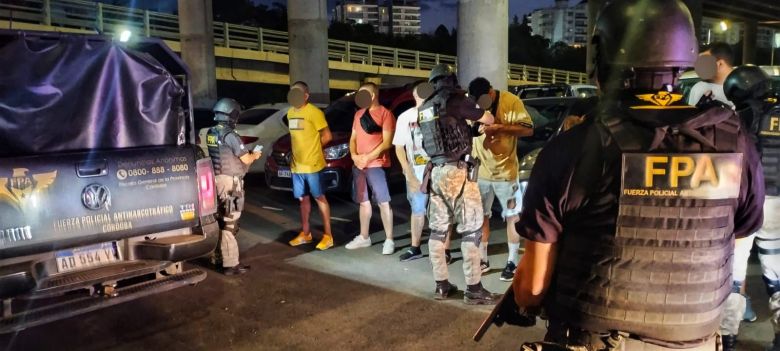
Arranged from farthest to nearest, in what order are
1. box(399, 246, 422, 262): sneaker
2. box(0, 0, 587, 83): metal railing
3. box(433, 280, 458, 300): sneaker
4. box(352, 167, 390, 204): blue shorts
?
box(0, 0, 587, 83): metal railing < box(352, 167, 390, 204): blue shorts < box(399, 246, 422, 262): sneaker < box(433, 280, 458, 300): sneaker

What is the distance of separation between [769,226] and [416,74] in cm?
2992

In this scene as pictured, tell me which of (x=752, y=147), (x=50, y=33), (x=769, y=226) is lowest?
(x=769, y=226)

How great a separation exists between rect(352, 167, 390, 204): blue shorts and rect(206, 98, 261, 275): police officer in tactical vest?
1.33 metres

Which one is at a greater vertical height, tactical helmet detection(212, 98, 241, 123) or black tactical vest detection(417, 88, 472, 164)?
tactical helmet detection(212, 98, 241, 123)

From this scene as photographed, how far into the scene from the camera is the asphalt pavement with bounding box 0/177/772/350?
4641 mm

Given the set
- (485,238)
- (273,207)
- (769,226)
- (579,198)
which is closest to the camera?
(579,198)

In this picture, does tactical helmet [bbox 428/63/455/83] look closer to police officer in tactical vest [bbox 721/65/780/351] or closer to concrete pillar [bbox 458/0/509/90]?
police officer in tactical vest [bbox 721/65/780/351]

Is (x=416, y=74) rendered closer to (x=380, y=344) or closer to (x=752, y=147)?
(x=380, y=344)

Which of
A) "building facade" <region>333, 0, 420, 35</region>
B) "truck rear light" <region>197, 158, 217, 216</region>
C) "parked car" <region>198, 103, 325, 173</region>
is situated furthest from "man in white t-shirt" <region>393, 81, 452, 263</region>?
"building facade" <region>333, 0, 420, 35</region>

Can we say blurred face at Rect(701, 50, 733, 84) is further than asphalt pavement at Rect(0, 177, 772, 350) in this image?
Yes

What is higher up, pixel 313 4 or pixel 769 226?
pixel 313 4

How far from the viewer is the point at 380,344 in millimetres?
4578

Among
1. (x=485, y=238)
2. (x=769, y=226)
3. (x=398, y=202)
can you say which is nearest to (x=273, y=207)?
(x=398, y=202)

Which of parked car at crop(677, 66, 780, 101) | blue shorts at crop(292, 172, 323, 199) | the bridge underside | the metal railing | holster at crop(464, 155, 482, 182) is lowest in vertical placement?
blue shorts at crop(292, 172, 323, 199)
